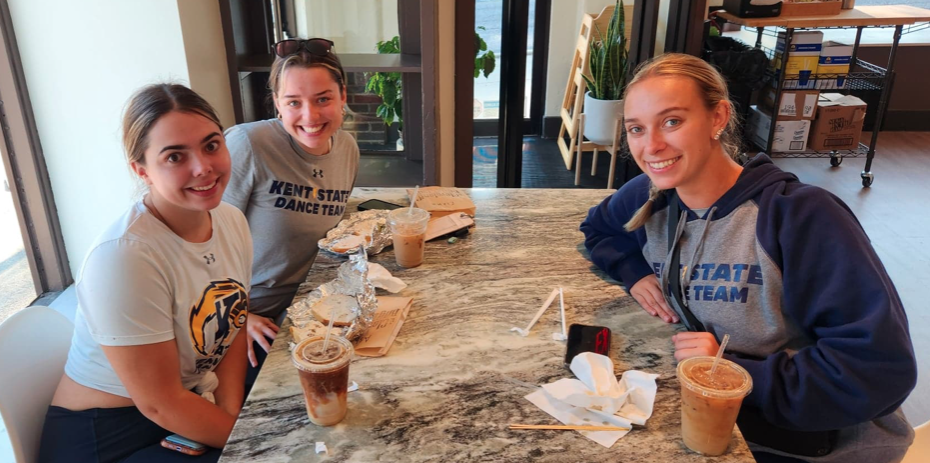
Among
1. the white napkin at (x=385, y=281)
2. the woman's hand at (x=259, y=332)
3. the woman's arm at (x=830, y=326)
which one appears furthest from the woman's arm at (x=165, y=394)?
the woman's arm at (x=830, y=326)

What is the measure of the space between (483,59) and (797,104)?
2.08 meters

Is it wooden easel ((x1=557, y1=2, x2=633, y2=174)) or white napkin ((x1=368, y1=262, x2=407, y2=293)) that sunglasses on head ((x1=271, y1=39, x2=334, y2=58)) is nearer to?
white napkin ((x1=368, y1=262, x2=407, y2=293))

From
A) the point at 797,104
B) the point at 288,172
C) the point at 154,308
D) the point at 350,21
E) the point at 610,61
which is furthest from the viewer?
the point at 797,104

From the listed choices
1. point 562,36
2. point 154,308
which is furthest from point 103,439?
point 562,36

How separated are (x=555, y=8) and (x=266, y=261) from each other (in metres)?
2.09

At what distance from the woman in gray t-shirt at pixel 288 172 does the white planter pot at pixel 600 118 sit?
1890mm

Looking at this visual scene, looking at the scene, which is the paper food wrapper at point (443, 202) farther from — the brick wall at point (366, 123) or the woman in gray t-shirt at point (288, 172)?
the brick wall at point (366, 123)

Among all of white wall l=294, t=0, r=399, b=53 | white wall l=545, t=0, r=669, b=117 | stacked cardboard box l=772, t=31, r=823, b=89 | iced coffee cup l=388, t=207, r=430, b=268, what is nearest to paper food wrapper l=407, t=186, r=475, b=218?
iced coffee cup l=388, t=207, r=430, b=268

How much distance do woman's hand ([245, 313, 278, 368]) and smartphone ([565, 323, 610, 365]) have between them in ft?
2.41

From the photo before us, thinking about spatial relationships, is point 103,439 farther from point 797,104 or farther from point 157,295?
point 797,104

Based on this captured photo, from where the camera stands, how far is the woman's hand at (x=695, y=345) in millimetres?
A: 1205

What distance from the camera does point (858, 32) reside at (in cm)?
422

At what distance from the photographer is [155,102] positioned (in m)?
1.28

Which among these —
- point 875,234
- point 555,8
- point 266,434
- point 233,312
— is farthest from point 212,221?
point 875,234
